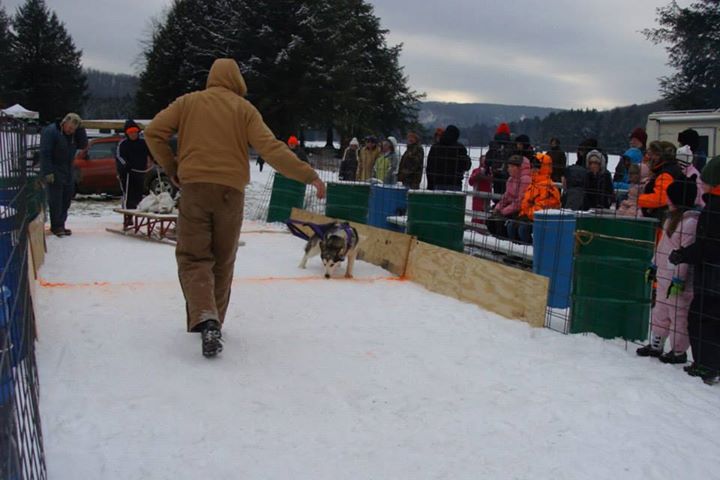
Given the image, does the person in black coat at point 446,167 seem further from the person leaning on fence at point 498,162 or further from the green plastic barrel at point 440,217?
the green plastic barrel at point 440,217

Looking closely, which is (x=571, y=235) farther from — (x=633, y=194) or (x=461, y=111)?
(x=461, y=111)

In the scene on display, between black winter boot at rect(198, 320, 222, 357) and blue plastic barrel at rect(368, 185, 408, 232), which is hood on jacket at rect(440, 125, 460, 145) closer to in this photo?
blue plastic barrel at rect(368, 185, 408, 232)

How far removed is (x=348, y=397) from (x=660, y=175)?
164 inches

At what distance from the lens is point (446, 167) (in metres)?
10.8

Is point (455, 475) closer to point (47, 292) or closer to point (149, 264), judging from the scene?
point (47, 292)

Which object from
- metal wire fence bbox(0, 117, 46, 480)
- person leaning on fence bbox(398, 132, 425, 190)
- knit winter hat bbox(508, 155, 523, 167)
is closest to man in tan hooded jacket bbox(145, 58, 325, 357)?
metal wire fence bbox(0, 117, 46, 480)

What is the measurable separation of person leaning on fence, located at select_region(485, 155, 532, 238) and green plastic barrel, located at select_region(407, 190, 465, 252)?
1.88ft

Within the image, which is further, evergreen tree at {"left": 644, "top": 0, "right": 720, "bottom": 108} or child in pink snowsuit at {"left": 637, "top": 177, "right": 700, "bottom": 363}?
evergreen tree at {"left": 644, "top": 0, "right": 720, "bottom": 108}

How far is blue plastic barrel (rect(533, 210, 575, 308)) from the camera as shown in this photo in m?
7.39

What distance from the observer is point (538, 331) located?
20.6 feet

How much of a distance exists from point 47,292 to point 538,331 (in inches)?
185

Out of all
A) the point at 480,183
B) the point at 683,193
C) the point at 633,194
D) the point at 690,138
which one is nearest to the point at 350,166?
the point at 480,183

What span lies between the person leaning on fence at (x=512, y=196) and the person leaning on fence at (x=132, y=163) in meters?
6.66

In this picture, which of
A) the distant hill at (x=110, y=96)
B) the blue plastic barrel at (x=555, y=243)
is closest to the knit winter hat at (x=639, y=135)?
the blue plastic barrel at (x=555, y=243)
